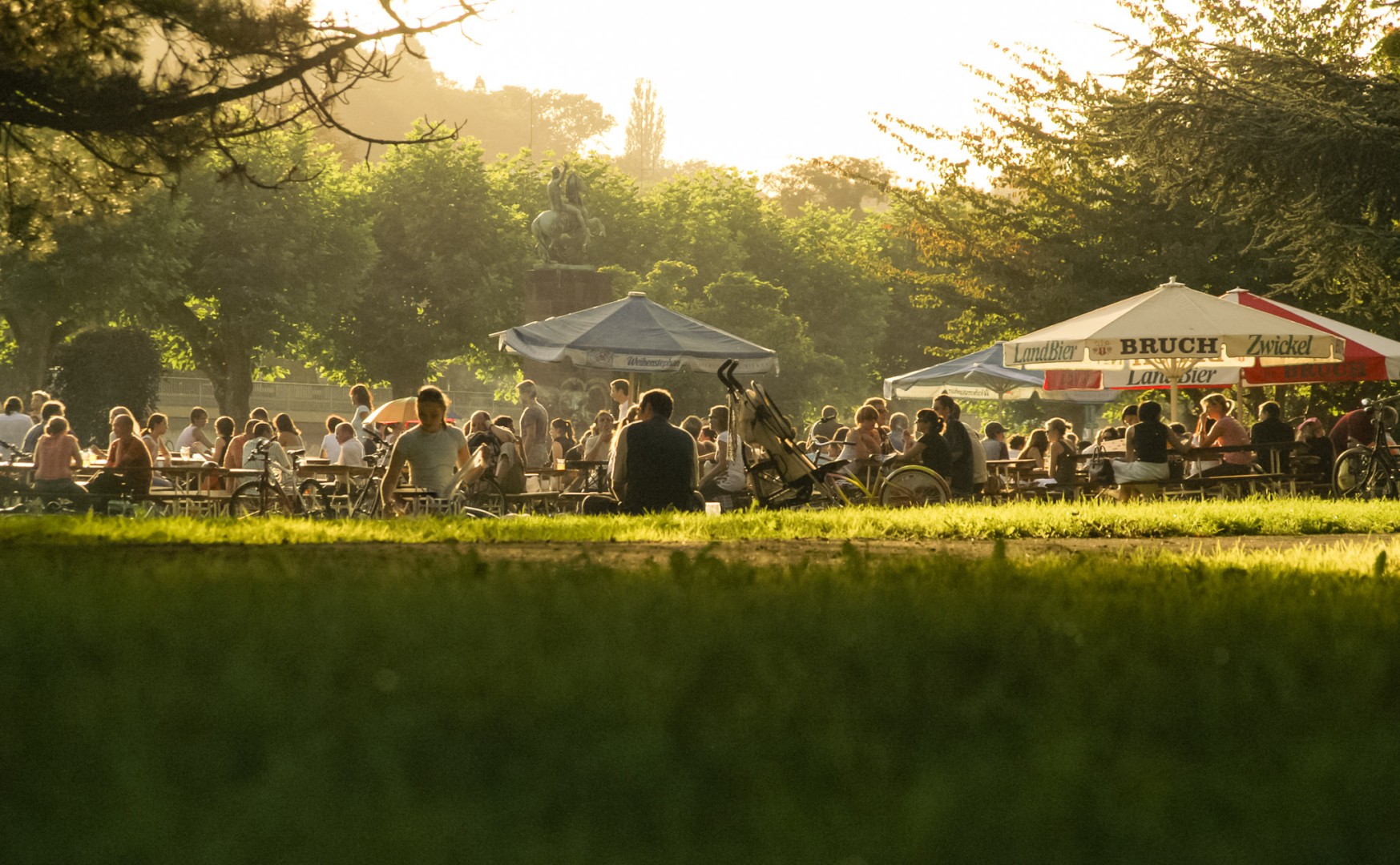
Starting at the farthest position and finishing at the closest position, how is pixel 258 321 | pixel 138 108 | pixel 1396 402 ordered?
pixel 258 321
pixel 1396 402
pixel 138 108

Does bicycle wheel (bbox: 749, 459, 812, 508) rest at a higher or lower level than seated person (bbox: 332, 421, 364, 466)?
lower

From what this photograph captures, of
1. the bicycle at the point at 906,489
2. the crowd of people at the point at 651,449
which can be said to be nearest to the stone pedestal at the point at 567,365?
the crowd of people at the point at 651,449

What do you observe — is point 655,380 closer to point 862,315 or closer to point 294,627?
point 862,315

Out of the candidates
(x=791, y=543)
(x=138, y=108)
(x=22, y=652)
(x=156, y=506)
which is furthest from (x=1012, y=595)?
(x=156, y=506)

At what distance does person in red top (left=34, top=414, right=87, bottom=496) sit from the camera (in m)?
14.7

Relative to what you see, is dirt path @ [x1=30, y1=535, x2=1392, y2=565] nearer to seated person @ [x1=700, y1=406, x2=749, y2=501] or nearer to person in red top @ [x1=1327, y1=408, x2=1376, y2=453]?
seated person @ [x1=700, y1=406, x2=749, y2=501]

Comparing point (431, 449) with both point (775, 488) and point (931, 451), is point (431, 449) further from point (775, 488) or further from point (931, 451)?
point (931, 451)

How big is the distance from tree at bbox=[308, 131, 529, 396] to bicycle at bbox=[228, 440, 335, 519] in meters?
34.6

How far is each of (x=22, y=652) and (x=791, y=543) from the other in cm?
497

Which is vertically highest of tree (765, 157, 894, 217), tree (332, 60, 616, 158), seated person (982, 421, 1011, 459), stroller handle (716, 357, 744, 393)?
tree (332, 60, 616, 158)

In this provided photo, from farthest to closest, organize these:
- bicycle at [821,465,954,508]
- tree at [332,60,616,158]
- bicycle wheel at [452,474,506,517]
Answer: tree at [332,60,616,158] < bicycle wheel at [452,474,506,517] < bicycle at [821,465,954,508]

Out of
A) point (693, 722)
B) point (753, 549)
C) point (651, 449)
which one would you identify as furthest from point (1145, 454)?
point (693, 722)

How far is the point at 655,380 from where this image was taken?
46.6 m

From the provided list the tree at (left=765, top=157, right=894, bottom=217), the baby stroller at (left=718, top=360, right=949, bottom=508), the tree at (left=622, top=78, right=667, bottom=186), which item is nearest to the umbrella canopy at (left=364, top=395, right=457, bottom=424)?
the baby stroller at (left=718, top=360, right=949, bottom=508)
